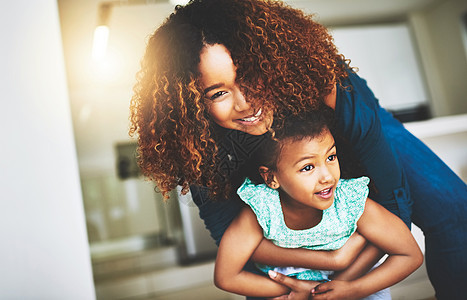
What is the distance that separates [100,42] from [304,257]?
1.08m

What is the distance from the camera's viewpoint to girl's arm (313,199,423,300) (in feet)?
3.61

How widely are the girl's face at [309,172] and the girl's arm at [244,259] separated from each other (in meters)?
0.12

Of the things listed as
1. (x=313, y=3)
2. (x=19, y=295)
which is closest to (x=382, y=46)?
(x=313, y=3)

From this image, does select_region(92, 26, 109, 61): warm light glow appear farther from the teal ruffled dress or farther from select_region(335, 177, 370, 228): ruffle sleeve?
select_region(335, 177, 370, 228): ruffle sleeve

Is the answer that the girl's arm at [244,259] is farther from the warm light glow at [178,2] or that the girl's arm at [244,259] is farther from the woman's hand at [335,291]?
the warm light glow at [178,2]

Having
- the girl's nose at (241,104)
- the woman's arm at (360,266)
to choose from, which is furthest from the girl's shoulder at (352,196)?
the girl's nose at (241,104)

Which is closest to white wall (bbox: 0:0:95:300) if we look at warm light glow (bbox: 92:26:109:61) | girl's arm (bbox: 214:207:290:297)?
warm light glow (bbox: 92:26:109:61)

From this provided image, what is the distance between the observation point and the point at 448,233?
1210 mm

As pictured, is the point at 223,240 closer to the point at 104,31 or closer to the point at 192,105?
the point at 192,105

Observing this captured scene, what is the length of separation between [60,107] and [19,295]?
1.89ft

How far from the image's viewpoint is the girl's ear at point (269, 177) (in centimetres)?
107

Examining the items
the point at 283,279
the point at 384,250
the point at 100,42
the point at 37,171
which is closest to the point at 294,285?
the point at 283,279

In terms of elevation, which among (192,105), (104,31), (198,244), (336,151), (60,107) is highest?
(104,31)

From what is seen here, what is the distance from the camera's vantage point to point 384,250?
1.12 metres
